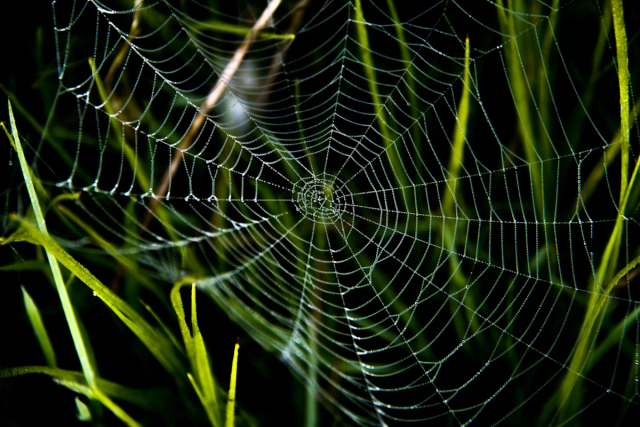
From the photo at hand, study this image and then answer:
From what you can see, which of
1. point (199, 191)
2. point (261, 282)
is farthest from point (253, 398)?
point (199, 191)

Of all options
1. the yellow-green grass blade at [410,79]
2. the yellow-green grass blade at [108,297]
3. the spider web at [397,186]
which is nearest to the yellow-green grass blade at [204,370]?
the yellow-green grass blade at [108,297]

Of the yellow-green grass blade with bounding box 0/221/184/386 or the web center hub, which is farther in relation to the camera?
the web center hub

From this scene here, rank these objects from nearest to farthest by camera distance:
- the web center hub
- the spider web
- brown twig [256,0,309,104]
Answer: the spider web, brown twig [256,0,309,104], the web center hub

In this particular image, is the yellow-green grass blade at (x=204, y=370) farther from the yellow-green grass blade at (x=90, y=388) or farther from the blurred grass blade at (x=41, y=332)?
the blurred grass blade at (x=41, y=332)

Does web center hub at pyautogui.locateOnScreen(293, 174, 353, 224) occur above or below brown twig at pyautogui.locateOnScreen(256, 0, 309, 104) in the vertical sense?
below

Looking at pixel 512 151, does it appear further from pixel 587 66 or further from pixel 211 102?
pixel 211 102

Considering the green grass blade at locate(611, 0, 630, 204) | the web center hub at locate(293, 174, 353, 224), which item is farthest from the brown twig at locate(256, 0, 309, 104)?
the green grass blade at locate(611, 0, 630, 204)

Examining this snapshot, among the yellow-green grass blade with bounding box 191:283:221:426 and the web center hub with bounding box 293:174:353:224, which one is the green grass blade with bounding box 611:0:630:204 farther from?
the web center hub with bounding box 293:174:353:224

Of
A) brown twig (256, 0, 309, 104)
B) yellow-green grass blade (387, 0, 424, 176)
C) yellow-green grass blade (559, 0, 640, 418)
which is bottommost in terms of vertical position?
yellow-green grass blade (559, 0, 640, 418)

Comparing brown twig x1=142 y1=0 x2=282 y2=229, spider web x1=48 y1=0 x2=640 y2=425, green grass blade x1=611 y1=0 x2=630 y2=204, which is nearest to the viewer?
green grass blade x1=611 y1=0 x2=630 y2=204
